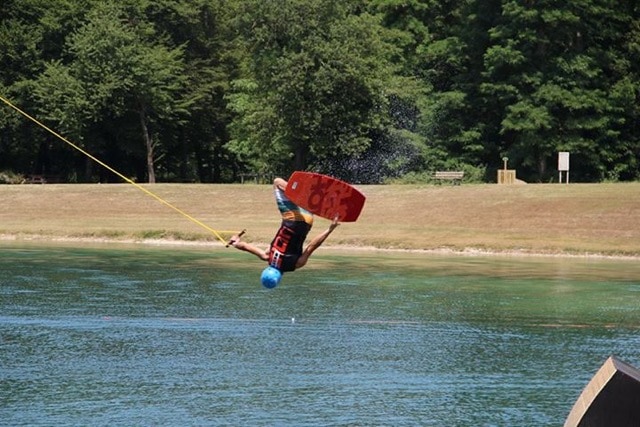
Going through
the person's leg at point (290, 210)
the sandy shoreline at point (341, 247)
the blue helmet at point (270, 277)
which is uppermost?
the person's leg at point (290, 210)

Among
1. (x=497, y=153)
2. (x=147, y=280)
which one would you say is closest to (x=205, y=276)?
(x=147, y=280)

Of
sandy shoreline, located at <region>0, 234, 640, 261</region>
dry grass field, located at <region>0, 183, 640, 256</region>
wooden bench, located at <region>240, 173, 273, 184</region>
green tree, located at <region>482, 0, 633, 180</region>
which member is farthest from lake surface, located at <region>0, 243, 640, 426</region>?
wooden bench, located at <region>240, 173, 273, 184</region>

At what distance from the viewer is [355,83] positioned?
67375mm

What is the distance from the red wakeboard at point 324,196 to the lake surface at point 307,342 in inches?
103

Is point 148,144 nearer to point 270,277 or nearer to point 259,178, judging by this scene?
point 259,178

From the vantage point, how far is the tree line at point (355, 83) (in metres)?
66.9

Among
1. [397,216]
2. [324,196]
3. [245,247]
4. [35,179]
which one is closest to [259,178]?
[35,179]

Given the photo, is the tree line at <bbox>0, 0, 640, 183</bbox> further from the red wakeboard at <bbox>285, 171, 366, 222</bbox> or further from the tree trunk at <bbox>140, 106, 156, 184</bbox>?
the red wakeboard at <bbox>285, 171, 366, 222</bbox>

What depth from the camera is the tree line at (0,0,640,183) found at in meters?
66.9

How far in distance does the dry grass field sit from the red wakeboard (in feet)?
81.6

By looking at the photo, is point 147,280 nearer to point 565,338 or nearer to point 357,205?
point 565,338

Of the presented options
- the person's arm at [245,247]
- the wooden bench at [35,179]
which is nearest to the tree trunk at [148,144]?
the wooden bench at [35,179]

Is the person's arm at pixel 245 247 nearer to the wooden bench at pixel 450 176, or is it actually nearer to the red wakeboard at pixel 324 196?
the red wakeboard at pixel 324 196

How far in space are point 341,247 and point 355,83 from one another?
23659 mm
